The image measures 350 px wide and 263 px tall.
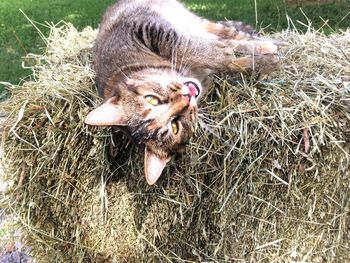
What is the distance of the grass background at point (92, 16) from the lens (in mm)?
7055

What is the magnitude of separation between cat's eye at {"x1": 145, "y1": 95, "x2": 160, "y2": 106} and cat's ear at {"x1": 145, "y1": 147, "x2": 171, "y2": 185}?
13.6 inches

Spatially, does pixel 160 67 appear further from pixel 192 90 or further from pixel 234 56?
pixel 234 56

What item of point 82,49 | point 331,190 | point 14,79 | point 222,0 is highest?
point 331,190

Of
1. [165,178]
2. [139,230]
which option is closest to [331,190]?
[165,178]

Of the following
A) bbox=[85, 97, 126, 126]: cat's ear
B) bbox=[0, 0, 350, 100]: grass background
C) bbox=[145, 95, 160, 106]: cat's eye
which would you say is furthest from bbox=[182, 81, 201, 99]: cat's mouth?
bbox=[0, 0, 350, 100]: grass background

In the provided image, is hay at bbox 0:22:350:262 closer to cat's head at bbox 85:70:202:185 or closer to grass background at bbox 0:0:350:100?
cat's head at bbox 85:70:202:185

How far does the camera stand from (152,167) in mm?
2666

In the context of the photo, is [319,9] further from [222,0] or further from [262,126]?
[262,126]

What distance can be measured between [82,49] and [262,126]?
70.3 inches

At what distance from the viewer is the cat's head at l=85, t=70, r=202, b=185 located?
8.98 ft

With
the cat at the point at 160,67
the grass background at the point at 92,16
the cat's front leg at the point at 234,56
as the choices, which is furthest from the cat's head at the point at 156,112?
the grass background at the point at 92,16

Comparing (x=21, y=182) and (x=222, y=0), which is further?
(x=222, y=0)

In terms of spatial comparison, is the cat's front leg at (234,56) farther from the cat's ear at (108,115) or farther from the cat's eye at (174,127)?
the cat's ear at (108,115)

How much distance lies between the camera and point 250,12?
302 inches
